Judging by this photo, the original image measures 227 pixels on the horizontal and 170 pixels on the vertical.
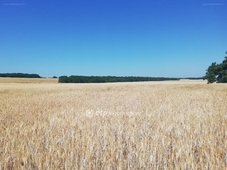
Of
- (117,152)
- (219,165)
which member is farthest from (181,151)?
(117,152)

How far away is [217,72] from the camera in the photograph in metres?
43.9

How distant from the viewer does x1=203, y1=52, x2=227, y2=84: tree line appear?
42.5 meters

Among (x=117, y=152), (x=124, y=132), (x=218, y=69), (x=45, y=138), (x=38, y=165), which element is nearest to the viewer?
(x=38, y=165)

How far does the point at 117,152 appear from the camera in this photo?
2.83 m

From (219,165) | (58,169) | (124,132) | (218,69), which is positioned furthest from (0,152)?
(218,69)

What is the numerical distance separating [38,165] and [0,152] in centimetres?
98

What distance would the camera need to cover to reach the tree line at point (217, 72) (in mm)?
42522

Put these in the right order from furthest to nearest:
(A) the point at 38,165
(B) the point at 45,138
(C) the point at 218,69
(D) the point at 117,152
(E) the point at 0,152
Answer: (C) the point at 218,69 → (B) the point at 45,138 → (E) the point at 0,152 → (D) the point at 117,152 → (A) the point at 38,165

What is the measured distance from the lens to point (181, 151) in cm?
289

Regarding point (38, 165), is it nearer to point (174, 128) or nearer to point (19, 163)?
point (19, 163)

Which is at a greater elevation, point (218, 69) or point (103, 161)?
point (218, 69)

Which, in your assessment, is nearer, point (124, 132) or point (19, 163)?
point (19, 163)

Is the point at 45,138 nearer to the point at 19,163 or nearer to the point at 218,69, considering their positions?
the point at 19,163

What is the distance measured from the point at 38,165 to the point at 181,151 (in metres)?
2.02
